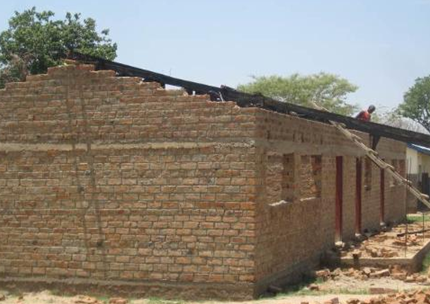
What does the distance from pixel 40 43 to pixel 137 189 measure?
679 inches

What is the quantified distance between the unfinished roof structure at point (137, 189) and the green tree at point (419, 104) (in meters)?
62.0

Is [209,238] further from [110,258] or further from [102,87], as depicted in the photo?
[102,87]

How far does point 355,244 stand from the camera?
1593 centimetres

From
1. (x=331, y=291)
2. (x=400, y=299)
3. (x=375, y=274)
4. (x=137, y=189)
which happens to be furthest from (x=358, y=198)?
(x=137, y=189)

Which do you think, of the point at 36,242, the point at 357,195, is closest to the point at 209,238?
the point at 36,242

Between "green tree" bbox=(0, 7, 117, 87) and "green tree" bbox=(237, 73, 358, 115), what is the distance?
2935 cm

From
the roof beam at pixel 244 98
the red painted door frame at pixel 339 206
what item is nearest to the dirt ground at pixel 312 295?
the red painted door frame at pixel 339 206

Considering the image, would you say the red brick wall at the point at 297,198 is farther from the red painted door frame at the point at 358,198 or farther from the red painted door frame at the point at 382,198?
the red painted door frame at the point at 382,198

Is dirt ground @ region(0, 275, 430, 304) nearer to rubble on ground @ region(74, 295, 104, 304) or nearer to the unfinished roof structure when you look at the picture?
rubble on ground @ region(74, 295, 104, 304)

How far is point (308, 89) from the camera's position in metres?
57.6

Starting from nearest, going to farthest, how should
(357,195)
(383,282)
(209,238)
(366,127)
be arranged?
1. (209,238)
2. (383,282)
3. (366,127)
4. (357,195)

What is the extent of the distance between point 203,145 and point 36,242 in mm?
3115

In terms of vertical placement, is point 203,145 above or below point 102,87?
below

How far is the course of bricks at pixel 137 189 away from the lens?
10508 mm
